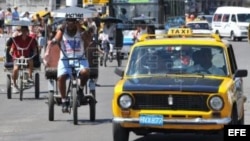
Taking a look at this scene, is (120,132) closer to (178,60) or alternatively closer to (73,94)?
(178,60)

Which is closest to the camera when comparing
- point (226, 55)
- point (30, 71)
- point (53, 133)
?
point (226, 55)

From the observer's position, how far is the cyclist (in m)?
14.8

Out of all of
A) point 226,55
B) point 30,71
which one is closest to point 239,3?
point 30,71

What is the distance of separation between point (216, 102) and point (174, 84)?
2.15 feet

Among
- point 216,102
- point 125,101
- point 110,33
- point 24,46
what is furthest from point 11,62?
point 110,33

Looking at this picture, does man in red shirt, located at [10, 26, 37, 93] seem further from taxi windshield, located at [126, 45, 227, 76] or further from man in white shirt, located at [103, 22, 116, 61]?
man in white shirt, located at [103, 22, 116, 61]

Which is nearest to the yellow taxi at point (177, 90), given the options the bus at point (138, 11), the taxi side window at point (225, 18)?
the bus at point (138, 11)

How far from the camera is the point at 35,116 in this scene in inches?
639

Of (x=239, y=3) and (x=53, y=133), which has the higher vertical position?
(x=239, y=3)

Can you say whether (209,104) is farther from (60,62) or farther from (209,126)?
(60,62)

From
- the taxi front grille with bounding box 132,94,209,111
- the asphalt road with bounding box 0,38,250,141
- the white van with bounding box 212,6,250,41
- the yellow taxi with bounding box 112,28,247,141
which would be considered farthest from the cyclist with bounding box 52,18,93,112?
the white van with bounding box 212,6,250,41

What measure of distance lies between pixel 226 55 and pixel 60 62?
12.1 ft

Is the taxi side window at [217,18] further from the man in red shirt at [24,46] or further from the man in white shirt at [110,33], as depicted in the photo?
the man in red shirt at [24,46]

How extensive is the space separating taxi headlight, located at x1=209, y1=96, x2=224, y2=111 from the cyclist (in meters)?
3.98
